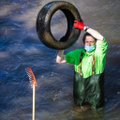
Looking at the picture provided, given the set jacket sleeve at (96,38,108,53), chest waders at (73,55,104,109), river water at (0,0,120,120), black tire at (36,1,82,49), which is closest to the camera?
black tire at (36,1,82,49)

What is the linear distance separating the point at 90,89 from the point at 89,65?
53cm

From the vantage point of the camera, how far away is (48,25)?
23.0ft

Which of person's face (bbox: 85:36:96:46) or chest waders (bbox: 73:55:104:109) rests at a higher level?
person's face (bbox: 85:36:96:46)

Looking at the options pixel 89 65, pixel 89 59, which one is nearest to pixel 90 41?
pixel 89 59

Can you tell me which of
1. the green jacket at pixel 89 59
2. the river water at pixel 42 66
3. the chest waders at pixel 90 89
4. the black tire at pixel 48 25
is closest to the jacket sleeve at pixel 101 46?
the green jacket at pixel 89 59

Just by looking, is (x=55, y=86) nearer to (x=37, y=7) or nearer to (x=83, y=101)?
(x=83, y=101)

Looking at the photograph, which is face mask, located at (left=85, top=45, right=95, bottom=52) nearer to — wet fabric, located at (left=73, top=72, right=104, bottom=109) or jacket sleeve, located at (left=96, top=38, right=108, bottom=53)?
jacket sleeve, located at (left=96, top=38, right=108, bottom=53)

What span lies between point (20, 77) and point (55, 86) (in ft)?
3.46

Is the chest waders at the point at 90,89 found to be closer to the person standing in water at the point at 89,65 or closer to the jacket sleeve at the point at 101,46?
the person standing in water at the point at 89,65

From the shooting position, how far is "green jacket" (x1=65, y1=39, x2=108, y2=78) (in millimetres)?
7242

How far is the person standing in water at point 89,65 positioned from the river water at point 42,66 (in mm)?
338

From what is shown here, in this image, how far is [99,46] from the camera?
7188mm

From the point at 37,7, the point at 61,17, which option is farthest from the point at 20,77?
the point at 37,7

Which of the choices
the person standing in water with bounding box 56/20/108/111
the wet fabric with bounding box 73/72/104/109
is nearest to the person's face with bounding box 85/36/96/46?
the person standing in water with bounding box 56/20/108/111
